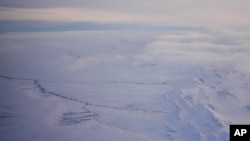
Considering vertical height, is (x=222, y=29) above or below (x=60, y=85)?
above

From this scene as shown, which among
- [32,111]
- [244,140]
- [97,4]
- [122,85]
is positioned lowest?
[244,140]

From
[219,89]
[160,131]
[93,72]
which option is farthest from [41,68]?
[219,89]

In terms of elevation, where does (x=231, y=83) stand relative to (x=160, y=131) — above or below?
above

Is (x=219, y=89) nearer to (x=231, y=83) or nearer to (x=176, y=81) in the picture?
(x=231, y=83)

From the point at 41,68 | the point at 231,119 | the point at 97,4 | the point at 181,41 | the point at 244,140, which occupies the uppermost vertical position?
the point at 97,4

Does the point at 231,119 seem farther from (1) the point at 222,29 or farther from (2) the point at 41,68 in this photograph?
(2) the point at 41,68

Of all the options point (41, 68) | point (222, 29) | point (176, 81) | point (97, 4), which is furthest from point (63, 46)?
point (222, 29)
